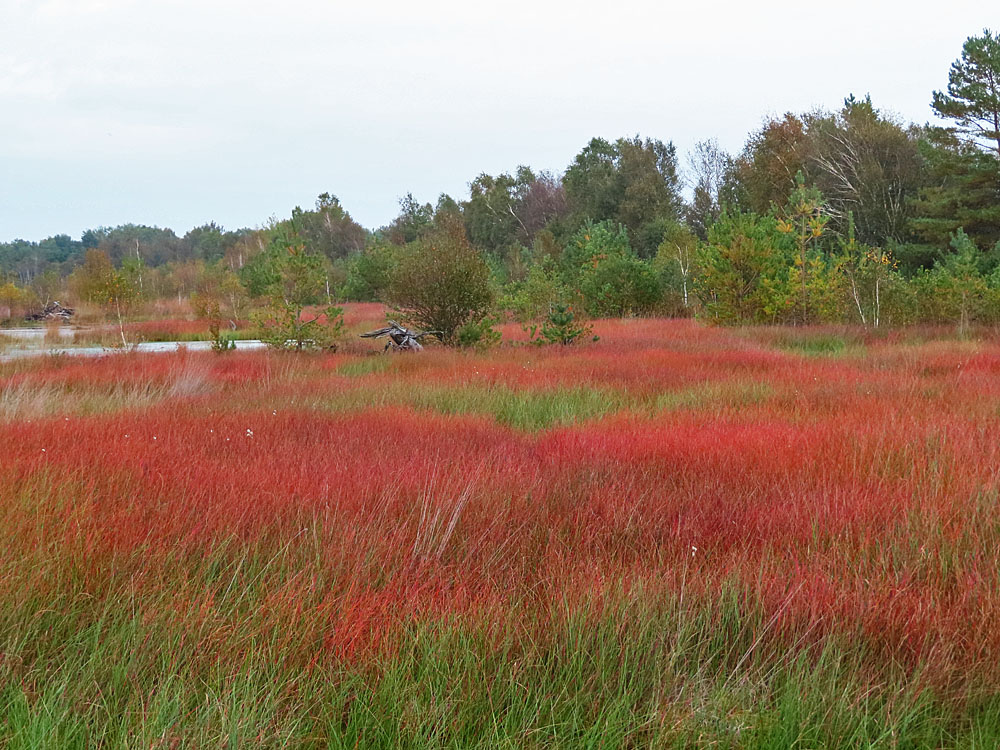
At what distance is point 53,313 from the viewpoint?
4100 cm

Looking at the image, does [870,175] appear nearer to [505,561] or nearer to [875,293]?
[875,293]

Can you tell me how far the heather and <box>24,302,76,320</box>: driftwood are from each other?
40.6 meters

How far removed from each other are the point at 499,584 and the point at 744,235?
1789 cm

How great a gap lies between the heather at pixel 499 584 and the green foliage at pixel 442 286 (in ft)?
29.4

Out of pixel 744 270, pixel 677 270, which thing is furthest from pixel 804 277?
pixel 677 270

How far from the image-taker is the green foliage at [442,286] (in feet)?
46.2

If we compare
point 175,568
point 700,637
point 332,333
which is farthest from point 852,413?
point 332,333

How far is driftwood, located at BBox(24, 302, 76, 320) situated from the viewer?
39475 mm

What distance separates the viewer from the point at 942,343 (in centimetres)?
1162

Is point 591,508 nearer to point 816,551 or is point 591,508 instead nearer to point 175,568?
point 816,551

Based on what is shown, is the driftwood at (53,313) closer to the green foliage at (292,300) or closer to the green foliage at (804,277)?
the green foliage at (292,300)

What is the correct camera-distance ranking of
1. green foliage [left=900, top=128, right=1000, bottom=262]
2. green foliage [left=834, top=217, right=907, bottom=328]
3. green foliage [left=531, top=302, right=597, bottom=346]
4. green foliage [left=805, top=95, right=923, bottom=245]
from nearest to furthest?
green foliage [left=531, top=302, right=597, bottom=346]
green foliage [left=834, top=217, right=907, bottom=328]
green foliage [left=900, top=128, right=1000, bottom=262]
green foliage [left=805, top=95, right=923, bottom=245]

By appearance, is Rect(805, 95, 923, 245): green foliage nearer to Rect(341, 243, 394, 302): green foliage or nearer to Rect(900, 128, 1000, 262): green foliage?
Rect(900, 128, 1000, 262): green foliage

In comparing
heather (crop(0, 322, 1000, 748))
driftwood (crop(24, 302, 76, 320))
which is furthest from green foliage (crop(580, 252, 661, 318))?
driftwood (crop(24, 302, 76, 320))
